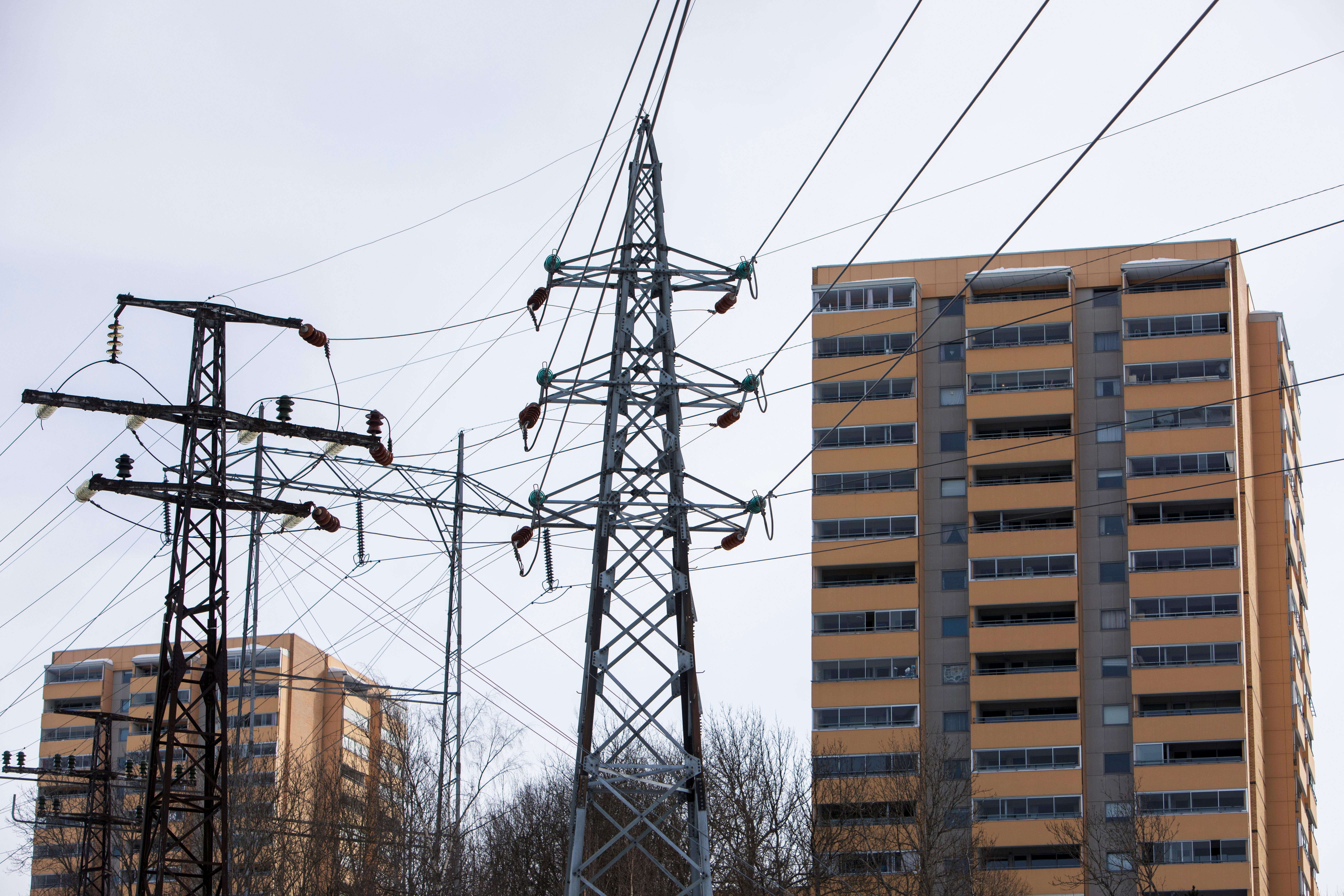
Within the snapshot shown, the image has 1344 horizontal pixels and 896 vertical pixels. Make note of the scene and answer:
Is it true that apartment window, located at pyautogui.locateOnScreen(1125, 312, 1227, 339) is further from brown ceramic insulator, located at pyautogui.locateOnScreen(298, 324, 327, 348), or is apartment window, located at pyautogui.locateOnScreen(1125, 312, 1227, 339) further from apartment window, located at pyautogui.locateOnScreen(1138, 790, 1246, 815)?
brown ceramic insulator, located at pyautogui.locateOnScreen(298, 324, 327, 348)

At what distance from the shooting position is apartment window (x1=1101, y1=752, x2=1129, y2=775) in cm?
8812

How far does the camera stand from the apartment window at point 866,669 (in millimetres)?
93000

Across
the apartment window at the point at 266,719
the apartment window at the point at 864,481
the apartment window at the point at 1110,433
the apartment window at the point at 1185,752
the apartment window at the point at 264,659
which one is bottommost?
the apartment window at the point at 1185,752

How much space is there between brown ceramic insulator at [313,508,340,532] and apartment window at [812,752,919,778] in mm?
48717

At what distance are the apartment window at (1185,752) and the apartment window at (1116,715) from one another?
2.20m

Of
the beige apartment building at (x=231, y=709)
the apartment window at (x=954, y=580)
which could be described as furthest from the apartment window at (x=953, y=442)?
the beige apartment building at (x=231, y=709)

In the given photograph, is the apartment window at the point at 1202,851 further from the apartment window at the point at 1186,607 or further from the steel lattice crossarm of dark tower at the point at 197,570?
the steel lattice crossarm of dark tower at the point at 197,570

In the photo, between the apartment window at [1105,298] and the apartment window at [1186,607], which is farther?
the apartment window at [1105,298]

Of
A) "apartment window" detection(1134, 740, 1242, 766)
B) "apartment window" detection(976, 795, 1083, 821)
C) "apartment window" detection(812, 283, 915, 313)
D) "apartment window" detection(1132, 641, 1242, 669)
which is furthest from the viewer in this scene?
"apartment window" detection(812, 283, 915, 313)

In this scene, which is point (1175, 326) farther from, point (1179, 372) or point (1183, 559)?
point (1183, 559)

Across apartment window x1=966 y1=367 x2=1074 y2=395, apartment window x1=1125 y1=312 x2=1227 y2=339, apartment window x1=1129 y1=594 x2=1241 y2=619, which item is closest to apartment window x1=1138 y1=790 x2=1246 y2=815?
apartment window x1=1129 y1=594 x2=1241 y2=619

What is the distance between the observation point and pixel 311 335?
111ft

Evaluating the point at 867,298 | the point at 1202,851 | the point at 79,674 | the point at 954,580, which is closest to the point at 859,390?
the point at 867,298

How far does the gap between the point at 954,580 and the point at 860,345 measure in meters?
16.6
